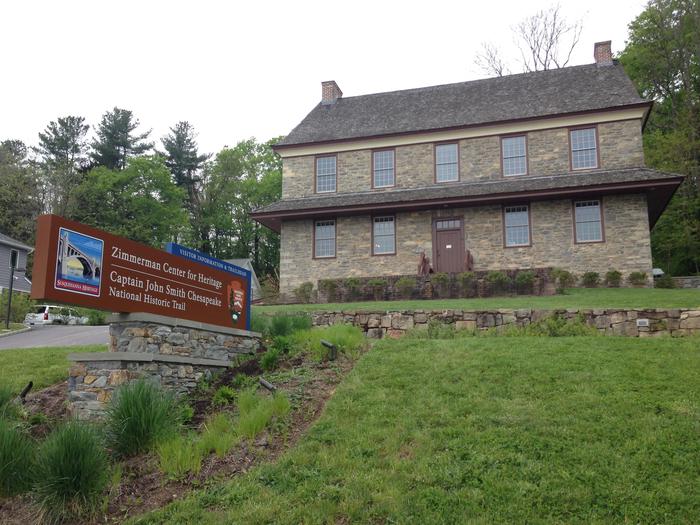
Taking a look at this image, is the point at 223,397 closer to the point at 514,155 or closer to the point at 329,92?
the point at 514,155

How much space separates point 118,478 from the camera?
6.35 meters

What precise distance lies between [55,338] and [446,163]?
1540 centimetres

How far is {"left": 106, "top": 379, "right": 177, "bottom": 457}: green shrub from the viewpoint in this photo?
704 centimetres

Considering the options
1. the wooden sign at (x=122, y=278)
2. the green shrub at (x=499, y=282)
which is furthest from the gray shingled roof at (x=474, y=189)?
the wooden sign at (x=122, y=278)

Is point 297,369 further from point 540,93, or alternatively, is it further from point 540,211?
point 540,93

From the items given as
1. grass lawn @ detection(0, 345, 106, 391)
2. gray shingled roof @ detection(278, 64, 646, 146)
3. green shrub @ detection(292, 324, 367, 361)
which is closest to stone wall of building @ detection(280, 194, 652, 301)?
gray shingled roof @ detection(278, 64, 646, 146)

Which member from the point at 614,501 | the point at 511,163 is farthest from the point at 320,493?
the point at 511,163

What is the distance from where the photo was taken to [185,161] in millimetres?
55250

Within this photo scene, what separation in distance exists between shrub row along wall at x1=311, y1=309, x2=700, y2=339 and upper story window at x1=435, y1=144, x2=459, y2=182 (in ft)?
39.6

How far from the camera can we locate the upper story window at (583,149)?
2325 centimetres

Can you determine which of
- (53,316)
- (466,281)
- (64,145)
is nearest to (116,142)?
(64,145)

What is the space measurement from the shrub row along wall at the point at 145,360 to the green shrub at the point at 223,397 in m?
0.63

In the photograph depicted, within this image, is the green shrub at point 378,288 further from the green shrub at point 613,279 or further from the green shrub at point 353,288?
the green shrub at point 613,279

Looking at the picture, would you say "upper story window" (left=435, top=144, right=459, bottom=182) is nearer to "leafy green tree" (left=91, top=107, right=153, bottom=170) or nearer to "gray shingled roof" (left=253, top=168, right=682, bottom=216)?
"gray shingled roof" (left=253, top=168, right=682, bottom=216)
